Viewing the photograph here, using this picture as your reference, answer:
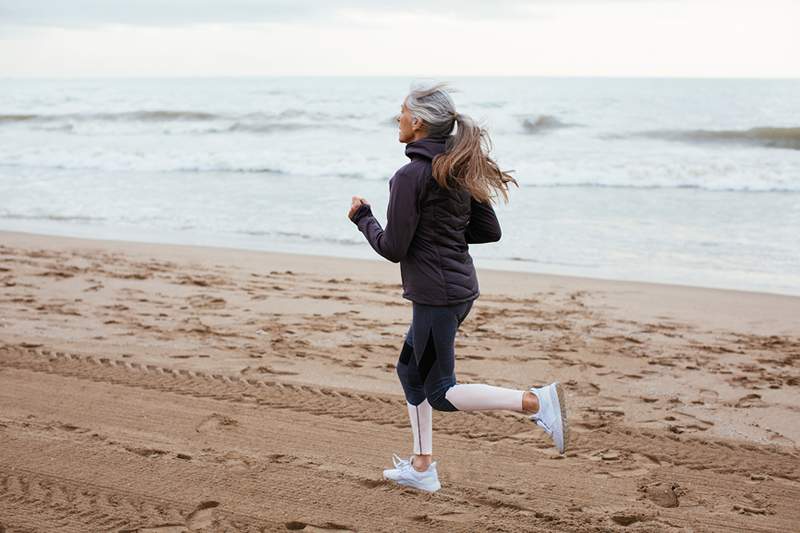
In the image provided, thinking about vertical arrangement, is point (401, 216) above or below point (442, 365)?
above

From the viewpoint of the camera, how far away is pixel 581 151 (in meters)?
24.9

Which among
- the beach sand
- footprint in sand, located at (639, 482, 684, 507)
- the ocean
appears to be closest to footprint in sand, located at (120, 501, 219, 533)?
the beach sand

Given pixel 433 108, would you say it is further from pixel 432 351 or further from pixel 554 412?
pixel 554 412

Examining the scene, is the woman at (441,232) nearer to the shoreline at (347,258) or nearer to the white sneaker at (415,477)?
the white sneaker at (415,477)

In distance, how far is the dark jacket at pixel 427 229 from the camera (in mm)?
3461

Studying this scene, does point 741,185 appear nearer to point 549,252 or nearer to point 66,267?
point 549,252

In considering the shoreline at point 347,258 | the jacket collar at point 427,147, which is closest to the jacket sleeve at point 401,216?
the jacket collar at point 427,147

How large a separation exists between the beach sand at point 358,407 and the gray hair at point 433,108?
172 cm

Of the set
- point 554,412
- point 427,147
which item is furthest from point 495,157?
point 427,147

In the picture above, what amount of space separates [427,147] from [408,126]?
0.13m

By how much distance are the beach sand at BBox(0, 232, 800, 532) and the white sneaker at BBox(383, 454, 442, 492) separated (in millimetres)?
56

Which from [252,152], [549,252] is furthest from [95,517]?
[252,152]

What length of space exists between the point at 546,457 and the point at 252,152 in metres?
20.9

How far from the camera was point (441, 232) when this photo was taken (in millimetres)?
3557
